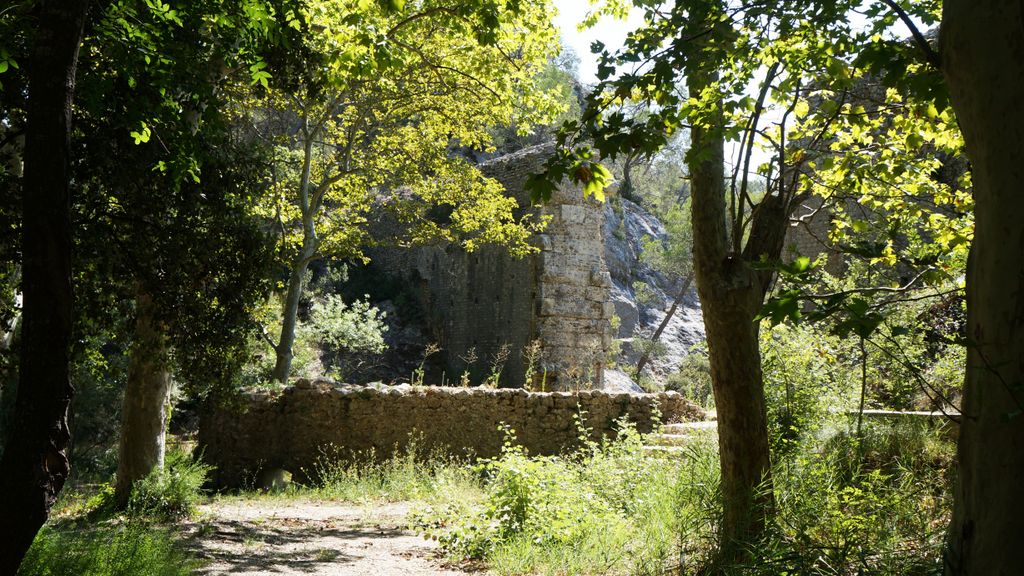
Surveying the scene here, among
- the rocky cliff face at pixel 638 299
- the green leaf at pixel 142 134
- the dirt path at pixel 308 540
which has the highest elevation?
the rocky cliff face at pixel 638 299

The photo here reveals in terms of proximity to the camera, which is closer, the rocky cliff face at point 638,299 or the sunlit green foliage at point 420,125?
the sunlit green foliage at point 420,125

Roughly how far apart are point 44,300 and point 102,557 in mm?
2420

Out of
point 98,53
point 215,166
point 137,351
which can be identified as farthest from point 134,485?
point 98,53

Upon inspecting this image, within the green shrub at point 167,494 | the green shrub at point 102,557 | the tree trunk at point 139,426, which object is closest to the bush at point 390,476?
the green shrub at point 167,494

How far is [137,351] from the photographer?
6855 mm

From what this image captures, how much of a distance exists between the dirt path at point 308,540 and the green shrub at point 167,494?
0.84 feet

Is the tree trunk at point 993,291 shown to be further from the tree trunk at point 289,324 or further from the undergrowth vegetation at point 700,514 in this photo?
the tree trunk at point 289,324

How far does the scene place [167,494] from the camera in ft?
25.6

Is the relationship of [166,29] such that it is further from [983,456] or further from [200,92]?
[983,456]

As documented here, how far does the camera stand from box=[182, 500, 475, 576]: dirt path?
6.01 m

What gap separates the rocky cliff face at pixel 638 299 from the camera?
27.1 meters

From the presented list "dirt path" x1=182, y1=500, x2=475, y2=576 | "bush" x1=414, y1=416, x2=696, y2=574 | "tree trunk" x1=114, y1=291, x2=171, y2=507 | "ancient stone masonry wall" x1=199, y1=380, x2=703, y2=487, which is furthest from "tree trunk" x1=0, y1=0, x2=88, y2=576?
"ancient stone masonry wall" x1=199, y1=380, x2=703, y2=487

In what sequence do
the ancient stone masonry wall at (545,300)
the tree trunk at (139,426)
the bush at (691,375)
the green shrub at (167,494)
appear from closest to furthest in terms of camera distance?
the green shrub at (167,494) < the tree trunk at (139,426) < the ancient stone masonry wall at (545,300) < the bush at (691,375)

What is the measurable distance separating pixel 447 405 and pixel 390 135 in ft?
15.8
